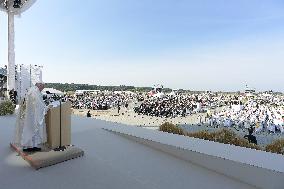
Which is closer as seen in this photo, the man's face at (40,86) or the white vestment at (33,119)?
the white vestment at (33,119)

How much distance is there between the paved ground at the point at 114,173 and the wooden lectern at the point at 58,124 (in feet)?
1.32

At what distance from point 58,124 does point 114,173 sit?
3.98ft

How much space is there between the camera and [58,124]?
4680mm

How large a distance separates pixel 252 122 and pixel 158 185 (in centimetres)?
1891

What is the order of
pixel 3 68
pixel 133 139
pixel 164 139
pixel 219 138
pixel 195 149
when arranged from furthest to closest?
pixel 3 68 → pixel 219 138 → pixel 133 139 → pixel 164 139 → pixel 195 149

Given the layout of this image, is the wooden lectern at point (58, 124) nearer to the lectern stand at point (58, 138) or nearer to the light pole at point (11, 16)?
the lectern stand at point (58, 138)

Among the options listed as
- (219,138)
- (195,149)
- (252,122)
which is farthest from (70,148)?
(252,122)

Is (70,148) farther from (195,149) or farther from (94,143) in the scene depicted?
(195,149)

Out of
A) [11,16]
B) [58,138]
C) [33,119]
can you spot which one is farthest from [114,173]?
[11,16]

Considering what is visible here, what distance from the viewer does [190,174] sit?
13.7 feet

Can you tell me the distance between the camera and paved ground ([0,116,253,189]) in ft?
12.1

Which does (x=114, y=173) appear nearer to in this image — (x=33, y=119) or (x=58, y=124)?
(x=58, y=124)

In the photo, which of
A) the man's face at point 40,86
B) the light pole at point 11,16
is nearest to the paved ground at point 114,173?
the man's face at point 40,86

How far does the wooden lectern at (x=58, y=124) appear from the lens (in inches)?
183
